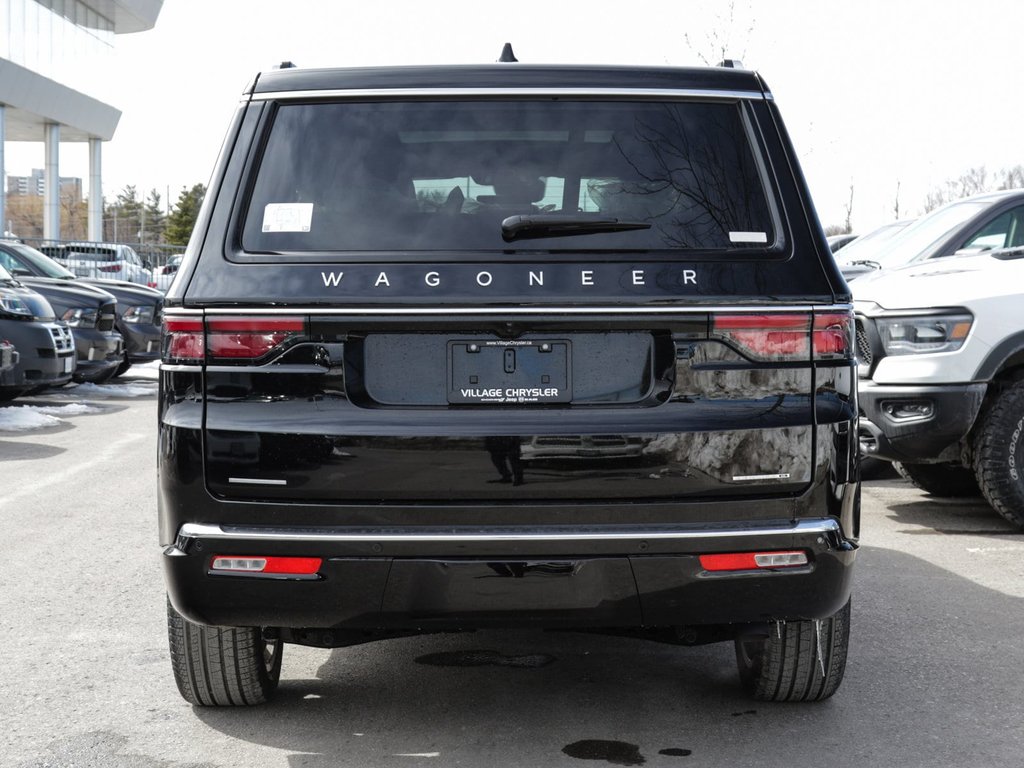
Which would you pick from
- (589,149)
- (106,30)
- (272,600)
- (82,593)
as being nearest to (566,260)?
(589,149)

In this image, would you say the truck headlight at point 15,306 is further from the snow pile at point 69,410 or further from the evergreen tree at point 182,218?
the evergreen tree at point 182,218

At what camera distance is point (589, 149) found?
12.0 feet

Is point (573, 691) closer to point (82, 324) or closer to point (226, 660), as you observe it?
point (226, 660)

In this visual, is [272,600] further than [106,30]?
No

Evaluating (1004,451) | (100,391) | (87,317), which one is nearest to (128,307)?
(100,391)

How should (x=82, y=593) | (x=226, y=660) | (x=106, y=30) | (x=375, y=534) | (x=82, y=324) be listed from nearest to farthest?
(x=375, y=534) → (x=226, y=660) → (x=82, y=593) → (x=82, y=324) → (x=106, y=30)

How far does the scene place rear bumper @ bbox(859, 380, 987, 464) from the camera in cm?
712

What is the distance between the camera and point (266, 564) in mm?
3520

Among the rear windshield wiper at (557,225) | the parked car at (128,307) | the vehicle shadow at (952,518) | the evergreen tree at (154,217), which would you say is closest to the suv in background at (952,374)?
A: the vehicle shadow at (952,518)

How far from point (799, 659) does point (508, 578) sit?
1.17 metres

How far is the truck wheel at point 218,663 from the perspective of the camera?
3.99 meters

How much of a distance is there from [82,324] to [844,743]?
13014 millimetres

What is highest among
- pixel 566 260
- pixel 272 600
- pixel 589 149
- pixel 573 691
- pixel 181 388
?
pixel 589 149

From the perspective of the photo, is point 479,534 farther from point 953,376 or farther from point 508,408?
point 953,376
